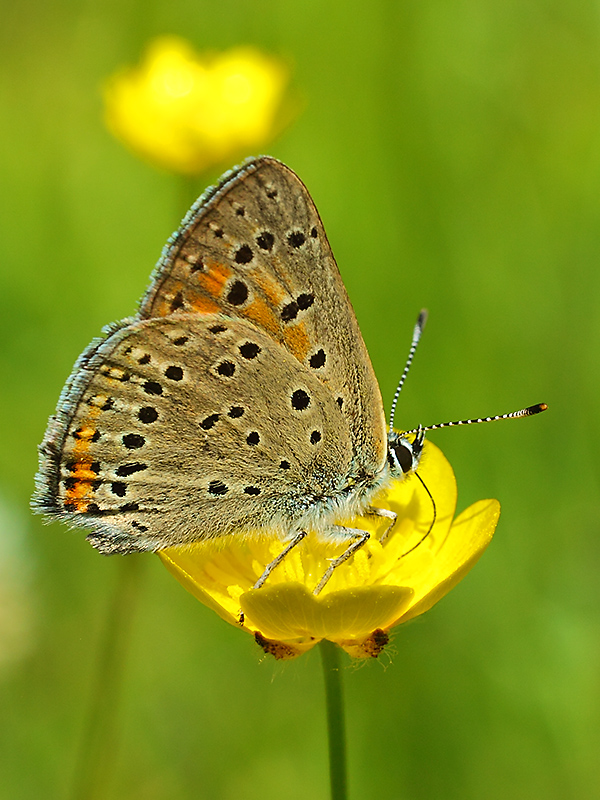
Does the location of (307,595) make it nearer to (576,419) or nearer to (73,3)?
(576,419)

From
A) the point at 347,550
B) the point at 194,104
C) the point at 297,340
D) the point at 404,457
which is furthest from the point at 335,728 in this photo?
the point at 194,104

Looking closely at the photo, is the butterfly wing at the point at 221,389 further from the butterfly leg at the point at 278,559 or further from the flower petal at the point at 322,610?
the flower petal at the point at 322,610

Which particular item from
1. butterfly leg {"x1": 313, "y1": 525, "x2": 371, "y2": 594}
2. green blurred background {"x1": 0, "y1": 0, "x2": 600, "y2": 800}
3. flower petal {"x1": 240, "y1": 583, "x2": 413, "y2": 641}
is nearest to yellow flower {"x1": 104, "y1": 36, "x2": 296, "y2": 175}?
green blurred background {"x1": 0, "y1": 0, "x2": 600, "y2": 800}

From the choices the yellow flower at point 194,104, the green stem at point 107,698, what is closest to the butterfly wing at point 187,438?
the green stem at point 107,698

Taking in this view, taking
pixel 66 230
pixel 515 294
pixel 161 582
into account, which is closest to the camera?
pixel 161 582

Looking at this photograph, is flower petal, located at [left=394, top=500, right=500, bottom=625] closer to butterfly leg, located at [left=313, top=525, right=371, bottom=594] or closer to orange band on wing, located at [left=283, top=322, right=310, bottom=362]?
butterfly leg, located at [left=313, top=525, right=371, bottom=594]

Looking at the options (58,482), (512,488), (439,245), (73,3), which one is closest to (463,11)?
(439,245)
